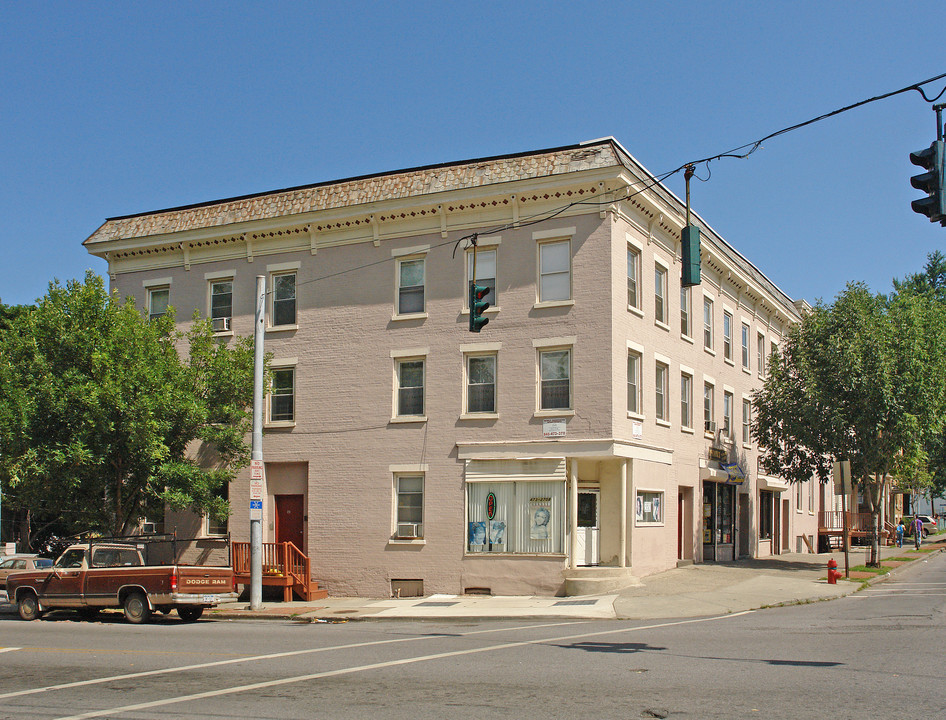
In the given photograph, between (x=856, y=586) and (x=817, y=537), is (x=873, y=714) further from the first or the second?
(x=817, y=537)

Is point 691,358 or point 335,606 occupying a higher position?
point 691,358

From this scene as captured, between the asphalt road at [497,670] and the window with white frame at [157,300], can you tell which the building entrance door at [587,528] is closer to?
the asphalt road at [497,670]

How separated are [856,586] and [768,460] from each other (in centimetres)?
833

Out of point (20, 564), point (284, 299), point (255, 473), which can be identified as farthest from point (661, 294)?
point (20, 564)

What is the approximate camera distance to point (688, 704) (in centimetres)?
913

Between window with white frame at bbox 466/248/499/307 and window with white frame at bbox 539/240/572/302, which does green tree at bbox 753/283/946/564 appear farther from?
window with white frame at bbox 466/248/499/307

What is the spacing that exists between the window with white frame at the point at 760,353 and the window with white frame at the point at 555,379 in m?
14.9

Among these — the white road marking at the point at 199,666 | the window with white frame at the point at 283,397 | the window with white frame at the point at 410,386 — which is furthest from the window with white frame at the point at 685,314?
the white road marking at the point at 199,666

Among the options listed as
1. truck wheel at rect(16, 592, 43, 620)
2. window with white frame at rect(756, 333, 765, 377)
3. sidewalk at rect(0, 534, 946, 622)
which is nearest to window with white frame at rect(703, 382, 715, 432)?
sidewalk at rect(0, 534, 946, 622)

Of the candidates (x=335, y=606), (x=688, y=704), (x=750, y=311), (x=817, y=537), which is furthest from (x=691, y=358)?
(x=688, y=704)

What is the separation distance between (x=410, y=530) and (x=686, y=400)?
9844 millimetres

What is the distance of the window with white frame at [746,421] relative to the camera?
35.2m

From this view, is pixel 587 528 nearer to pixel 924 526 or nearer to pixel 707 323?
pixel 707 323

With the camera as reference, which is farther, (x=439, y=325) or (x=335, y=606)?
(x=439, y=325)
